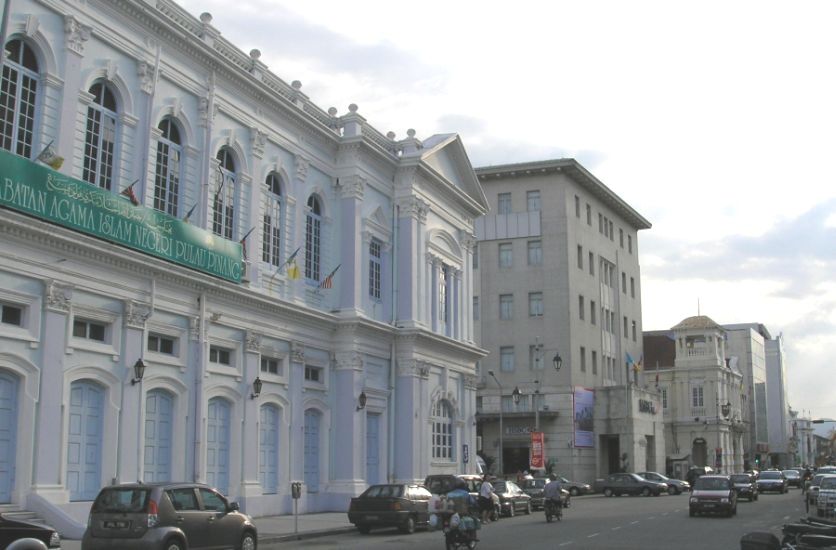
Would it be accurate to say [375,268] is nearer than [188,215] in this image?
No

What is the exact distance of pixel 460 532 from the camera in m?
20.2

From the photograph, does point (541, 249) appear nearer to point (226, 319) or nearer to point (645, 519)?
point (645, 519)

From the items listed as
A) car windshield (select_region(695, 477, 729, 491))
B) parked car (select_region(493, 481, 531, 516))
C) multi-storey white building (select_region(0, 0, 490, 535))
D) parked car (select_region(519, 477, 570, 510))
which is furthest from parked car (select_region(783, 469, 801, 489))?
parked car (select_region(493, 481, 531, 516))

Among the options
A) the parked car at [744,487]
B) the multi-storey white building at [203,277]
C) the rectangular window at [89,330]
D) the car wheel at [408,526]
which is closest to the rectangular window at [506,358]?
the parked car at [744,487]

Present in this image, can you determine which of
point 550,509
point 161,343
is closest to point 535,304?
point 550,509

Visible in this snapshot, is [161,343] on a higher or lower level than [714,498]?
higher

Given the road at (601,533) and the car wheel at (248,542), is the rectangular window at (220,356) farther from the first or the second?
the car wheel at (248,542)

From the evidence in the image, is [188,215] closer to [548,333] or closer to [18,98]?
[18,98]

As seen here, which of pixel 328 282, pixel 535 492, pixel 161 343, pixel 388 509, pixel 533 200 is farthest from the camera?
pixel 533 200

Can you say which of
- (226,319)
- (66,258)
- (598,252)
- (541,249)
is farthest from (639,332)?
(66,258)

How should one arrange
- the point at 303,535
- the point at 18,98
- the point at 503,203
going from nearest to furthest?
1. the point at 18,98
2. the point at 303,535
3. the point at 503,203

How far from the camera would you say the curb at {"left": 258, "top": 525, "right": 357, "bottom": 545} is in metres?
24.0

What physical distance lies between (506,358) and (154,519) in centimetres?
5163

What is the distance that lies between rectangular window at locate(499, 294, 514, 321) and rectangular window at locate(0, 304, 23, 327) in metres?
48.0
